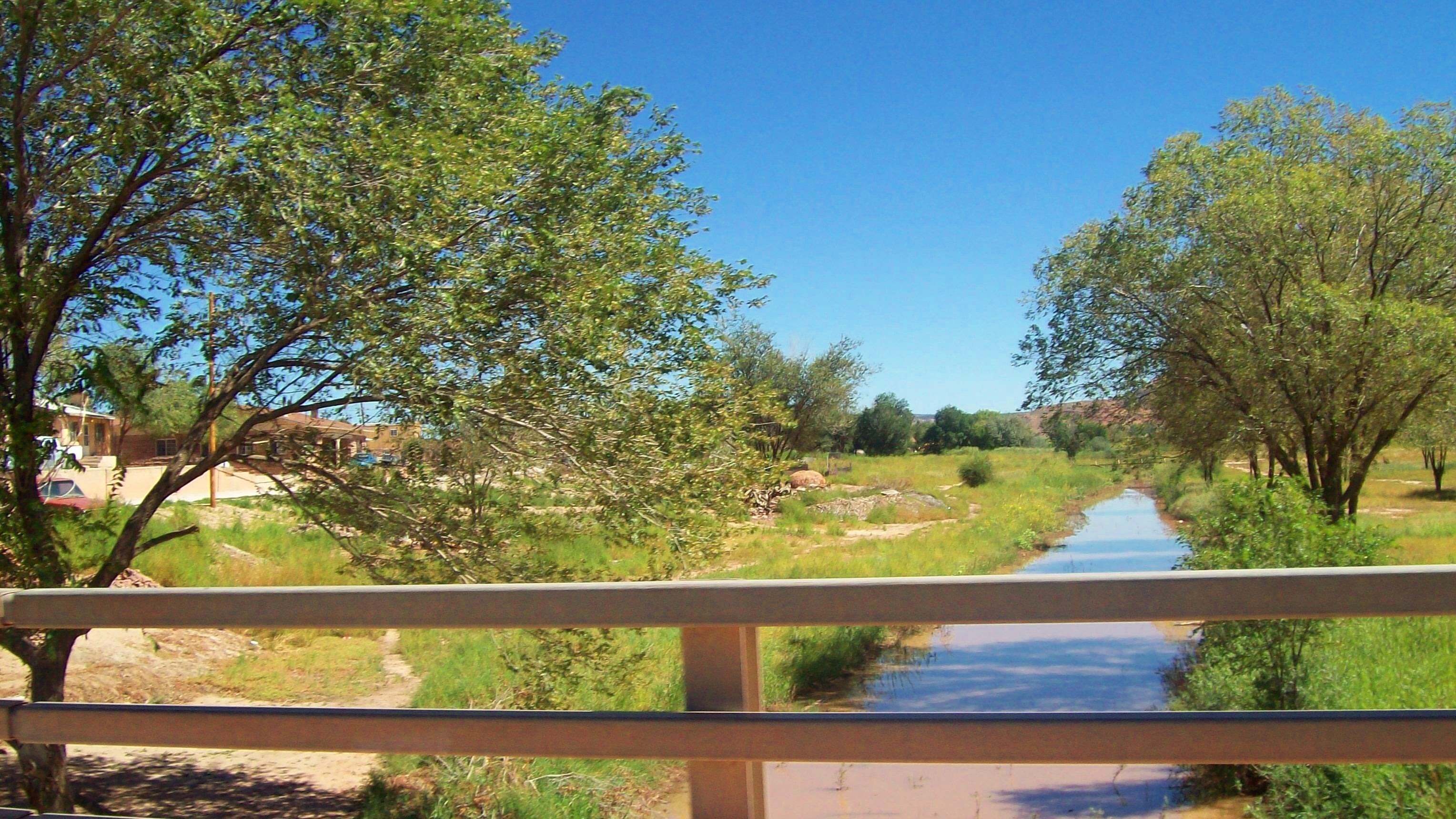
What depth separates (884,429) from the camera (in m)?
90.1

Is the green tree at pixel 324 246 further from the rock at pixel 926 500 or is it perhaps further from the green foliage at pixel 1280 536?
the rock at pixel 926 500

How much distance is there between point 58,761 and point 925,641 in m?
16.4

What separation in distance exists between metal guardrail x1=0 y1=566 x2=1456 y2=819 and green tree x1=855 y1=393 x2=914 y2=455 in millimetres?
83332

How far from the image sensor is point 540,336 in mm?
7434

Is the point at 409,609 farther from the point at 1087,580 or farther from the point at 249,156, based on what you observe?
the point at 249,156

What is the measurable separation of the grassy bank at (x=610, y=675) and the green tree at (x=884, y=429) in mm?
50009

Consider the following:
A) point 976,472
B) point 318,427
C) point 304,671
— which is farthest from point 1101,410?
point 976,472

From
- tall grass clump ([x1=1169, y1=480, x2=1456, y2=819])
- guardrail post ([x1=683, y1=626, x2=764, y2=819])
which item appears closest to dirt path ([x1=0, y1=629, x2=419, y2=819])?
guardrail post ([x1=683, y1=626, x2=764, y2=819])

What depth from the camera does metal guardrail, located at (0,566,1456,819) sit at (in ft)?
7.51

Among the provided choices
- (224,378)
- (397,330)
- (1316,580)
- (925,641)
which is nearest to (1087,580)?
(1316,580)

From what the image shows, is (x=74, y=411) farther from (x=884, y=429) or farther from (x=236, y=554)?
(x=884, y=429)

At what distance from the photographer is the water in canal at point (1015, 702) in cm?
729

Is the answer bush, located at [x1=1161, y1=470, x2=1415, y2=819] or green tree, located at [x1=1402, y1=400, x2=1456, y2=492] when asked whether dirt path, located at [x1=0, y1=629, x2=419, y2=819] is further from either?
green tree, located at [x1=1402, y1=400, x2=1456, y2=492]

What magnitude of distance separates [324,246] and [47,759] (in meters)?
3.78
